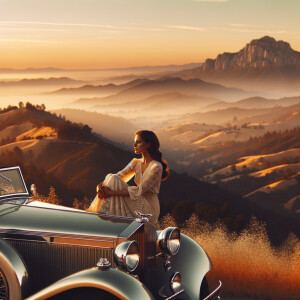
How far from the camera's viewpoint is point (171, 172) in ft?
41.8

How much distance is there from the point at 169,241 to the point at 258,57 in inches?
314

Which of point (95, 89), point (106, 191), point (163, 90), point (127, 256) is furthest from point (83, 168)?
point (127, 256)

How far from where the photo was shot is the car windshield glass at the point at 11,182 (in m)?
6.86

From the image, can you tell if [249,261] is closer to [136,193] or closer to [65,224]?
[136,193]

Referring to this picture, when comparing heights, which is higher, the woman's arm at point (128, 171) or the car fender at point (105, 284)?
the woman's arm at point (128, 171)

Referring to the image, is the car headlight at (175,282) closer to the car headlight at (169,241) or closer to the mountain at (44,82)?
the car headlight at (169,241)

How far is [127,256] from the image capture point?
18.2 feet

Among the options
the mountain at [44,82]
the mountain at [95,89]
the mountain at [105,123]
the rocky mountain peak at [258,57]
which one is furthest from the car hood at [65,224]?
the mountain at [44,82]

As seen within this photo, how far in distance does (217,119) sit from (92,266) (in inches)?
306

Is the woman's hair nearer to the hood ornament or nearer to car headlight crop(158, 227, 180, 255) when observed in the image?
car headlight crop(158, 227, 180, 255)

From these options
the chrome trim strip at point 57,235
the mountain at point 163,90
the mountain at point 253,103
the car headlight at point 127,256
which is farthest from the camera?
the mountain at point 163,90

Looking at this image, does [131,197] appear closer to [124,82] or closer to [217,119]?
[217,119]

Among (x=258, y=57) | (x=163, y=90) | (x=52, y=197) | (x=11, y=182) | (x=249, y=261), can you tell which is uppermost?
(x=258, y=57)

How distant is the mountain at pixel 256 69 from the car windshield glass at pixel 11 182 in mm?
7052
